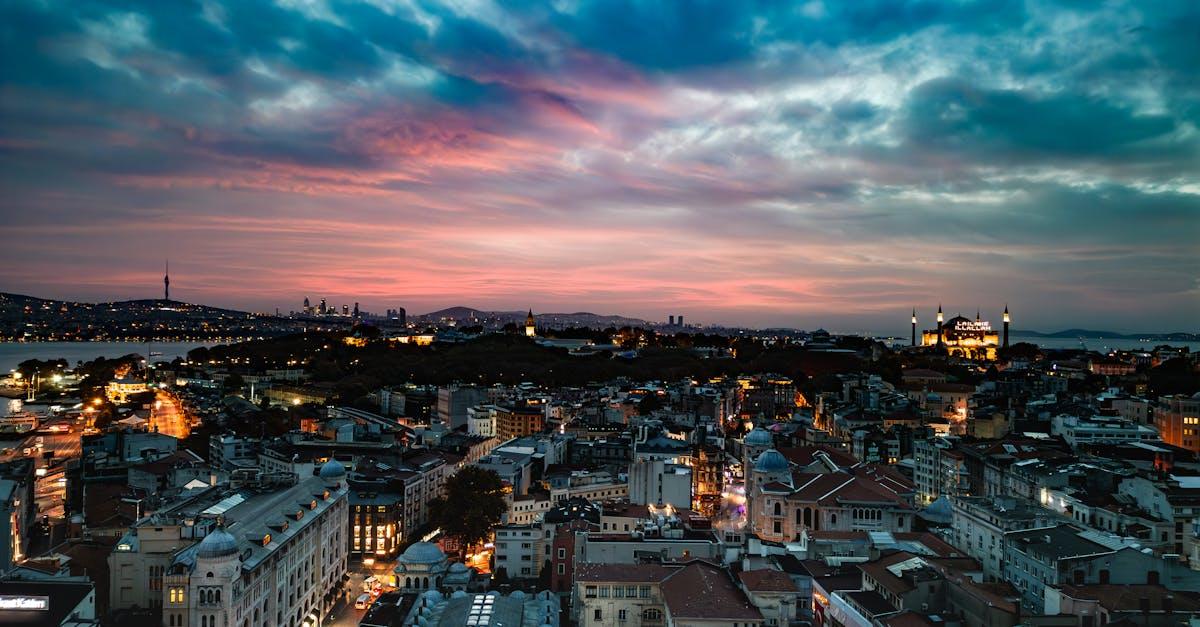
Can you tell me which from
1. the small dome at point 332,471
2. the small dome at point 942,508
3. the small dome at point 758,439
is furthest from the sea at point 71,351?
the small dome at point 942,508

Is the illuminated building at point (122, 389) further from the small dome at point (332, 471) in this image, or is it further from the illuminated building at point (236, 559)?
the illuminated building at point (236, 559)

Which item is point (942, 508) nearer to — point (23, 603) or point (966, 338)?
point (23, 603)

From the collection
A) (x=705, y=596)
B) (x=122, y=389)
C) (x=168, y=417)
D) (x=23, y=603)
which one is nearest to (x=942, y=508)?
(x=705, y=596)

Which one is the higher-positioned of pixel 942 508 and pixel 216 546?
pixel 216 546

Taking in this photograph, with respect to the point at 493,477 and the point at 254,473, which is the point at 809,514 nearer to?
the point at 493,477

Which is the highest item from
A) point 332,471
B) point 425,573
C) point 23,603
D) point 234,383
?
point 332,471

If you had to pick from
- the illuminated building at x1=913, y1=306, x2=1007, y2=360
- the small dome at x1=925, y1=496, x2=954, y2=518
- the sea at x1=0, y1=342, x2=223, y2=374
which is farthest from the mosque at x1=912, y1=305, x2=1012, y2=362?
the sea at x1=0, y1=342, x2=223, y2=374

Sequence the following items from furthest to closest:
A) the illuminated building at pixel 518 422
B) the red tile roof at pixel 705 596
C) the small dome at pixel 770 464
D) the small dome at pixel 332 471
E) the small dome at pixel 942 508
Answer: the illuminated building at pixel 518 422, the small dome at pixel 332 471, the small dome at pixel 770 464, the small dome at pixel 942 508, the red tile roof at pixel 705 596
